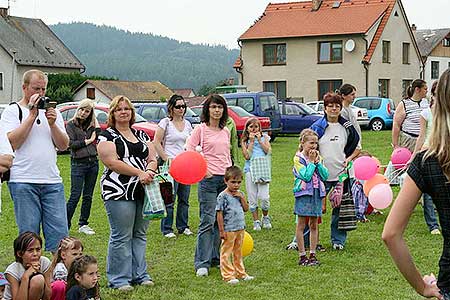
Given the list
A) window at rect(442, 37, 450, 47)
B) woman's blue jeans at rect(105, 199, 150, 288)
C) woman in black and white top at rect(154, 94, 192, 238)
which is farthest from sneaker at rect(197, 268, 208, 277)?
window at rect(442, 37, 450, 47)

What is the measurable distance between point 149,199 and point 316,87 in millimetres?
38551

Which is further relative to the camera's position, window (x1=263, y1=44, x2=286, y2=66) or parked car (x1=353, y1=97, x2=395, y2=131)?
window (x1=263, y1=44, x2=286, y2=66)

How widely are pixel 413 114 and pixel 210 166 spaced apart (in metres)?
3.35

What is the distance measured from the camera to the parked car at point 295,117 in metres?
27.9

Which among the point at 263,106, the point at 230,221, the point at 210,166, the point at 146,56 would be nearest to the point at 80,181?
the point at 210,166

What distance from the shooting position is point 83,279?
581 centimetres

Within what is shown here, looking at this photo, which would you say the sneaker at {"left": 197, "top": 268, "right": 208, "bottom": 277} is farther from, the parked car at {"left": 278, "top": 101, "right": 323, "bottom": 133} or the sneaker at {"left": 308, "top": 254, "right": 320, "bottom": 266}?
the parked car at {"left": 278, "top": 101, "right": 323, "bottom": 133}

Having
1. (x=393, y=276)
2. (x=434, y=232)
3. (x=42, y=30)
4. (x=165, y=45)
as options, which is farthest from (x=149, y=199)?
(x=165, y=45)

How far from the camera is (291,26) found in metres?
44.6

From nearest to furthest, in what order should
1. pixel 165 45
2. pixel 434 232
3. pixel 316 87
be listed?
1. pixel 434 232
2. pixel 316 87
3. pixel 165 45

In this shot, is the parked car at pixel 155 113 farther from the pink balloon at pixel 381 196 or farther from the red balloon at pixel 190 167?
the pink balloon at pixel 381 196

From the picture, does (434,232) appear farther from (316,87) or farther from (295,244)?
(316,87)

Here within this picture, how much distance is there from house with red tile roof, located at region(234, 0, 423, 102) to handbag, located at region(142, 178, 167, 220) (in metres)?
37.5

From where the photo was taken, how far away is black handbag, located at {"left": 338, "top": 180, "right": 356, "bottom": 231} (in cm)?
824
